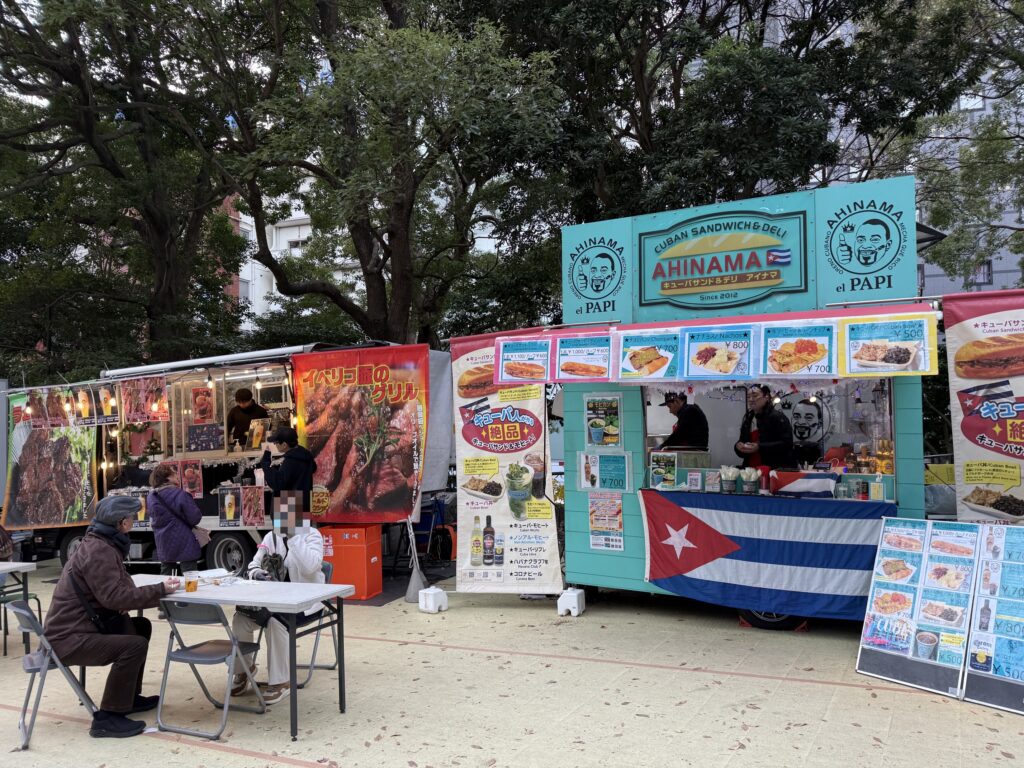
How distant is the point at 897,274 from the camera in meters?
6.33

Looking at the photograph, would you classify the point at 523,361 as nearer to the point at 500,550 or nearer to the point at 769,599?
the point at 500,550

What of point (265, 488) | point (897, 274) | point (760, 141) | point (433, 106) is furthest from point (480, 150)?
point (897, 274)

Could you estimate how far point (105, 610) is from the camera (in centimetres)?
489

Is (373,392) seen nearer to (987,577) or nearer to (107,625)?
(107,625)

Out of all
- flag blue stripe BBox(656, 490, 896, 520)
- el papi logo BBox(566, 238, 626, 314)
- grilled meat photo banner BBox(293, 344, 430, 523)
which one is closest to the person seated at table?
grilled meat photo banner BBox(293, 344, 430, 523)

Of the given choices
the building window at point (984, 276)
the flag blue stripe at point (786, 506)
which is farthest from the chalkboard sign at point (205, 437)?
the building window at point (984, 276)

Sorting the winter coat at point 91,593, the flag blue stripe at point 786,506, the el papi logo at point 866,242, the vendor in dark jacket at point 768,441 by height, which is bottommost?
the winter coat at point 91,593

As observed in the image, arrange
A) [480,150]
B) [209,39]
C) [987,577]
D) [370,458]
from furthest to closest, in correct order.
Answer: [209,39] → [480,150] → [370,458] → [987,577]

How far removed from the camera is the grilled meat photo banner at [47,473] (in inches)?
428

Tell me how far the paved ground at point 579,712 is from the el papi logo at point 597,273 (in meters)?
3.17

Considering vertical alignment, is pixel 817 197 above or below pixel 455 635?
above

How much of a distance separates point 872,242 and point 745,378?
1.67 m

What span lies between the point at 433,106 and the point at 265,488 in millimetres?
5497

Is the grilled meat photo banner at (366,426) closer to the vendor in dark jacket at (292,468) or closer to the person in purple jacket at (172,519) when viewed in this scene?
the vendor in dark jacket at (292,468)
